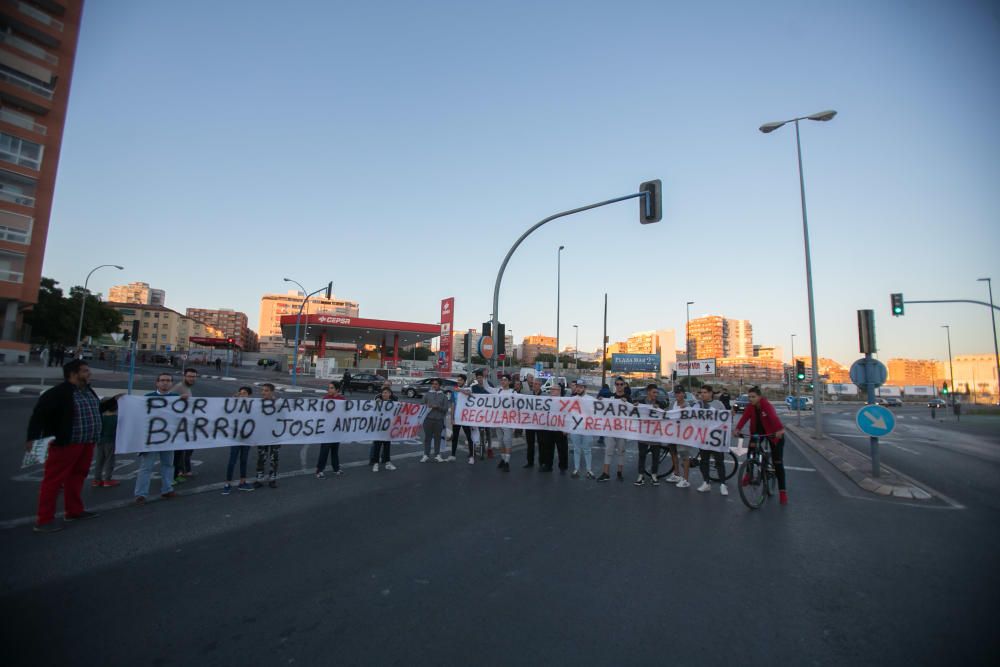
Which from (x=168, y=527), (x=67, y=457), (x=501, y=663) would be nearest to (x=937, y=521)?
(x=501, y=663)

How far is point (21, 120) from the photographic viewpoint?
120 ft

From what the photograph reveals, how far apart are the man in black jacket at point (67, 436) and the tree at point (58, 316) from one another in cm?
6205

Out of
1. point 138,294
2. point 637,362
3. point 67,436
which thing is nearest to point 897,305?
point 67,436

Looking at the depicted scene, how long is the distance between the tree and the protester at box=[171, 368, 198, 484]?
198ft

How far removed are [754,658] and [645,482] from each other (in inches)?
231

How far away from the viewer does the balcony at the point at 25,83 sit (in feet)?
121

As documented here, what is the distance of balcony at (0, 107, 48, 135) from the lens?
117ft

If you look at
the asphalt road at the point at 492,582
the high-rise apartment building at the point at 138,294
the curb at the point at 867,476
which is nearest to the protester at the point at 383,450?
the asphalt road at the point at 492,582

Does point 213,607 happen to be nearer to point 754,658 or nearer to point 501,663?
point 501,663

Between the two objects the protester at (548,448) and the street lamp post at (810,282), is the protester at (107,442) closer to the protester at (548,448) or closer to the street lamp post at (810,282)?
the protester at (548,448)

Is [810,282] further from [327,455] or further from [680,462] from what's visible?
[327,455]

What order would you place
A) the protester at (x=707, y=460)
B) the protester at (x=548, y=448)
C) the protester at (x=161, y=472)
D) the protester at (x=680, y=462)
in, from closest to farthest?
the protester at (x=161, y=472) → the protester at (x=707, y=460) → the protester at (x=680, y=462) → the protester at (x=548, y=448)

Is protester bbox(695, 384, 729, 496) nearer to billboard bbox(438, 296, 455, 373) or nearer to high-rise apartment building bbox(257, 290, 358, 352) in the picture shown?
billboard bbox(438, 296, 455, 373)

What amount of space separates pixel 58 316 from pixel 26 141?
2466cm
